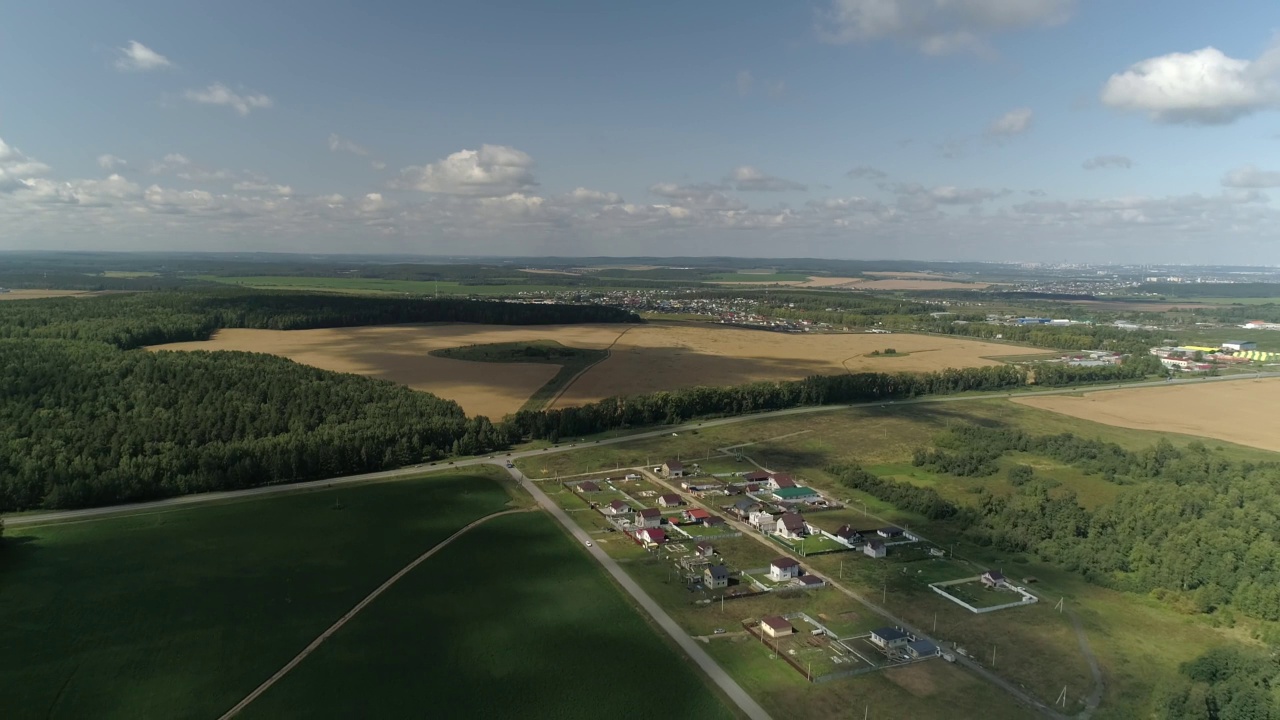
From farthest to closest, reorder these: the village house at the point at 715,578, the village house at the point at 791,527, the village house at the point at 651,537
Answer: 1. the village house at the point at 791,527
2. the village house at the point at 651,537
3. the village house at the point at 715,578

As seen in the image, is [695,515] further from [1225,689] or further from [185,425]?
[185,425]

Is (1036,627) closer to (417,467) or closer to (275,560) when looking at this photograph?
(275,560)

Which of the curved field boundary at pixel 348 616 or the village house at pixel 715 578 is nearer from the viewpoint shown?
the curved field boundary at pixel 348 616

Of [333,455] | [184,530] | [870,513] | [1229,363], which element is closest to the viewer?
[184,530]

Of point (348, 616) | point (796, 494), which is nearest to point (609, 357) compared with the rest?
point (796, 494)

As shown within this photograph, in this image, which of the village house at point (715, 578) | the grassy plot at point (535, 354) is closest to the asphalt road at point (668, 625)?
the village house at point (715, 578)

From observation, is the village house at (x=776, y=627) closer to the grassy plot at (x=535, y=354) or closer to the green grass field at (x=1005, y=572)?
the green grass field at (x=1005, y=572)

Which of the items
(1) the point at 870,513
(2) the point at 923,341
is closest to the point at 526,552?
(1) the point at 870,513
